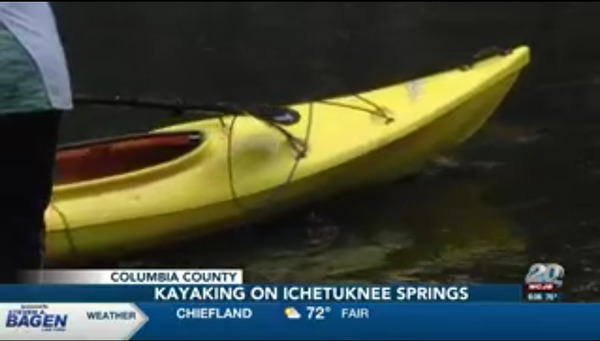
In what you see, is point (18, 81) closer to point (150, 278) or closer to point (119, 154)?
point (150, 278)

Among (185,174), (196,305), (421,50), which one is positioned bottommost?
(196,305)

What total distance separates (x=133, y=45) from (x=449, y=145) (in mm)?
5518

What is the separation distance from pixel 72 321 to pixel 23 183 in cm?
65

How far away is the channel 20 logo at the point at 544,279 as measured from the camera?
2475 mm

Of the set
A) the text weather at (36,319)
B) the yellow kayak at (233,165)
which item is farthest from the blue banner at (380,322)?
the yellow kayak at (233,165)

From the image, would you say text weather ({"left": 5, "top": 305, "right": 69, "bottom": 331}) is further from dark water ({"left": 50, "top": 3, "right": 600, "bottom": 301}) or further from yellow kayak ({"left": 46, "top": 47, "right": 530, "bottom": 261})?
yellow kayak ({"left": 46, "top": 47, "right": 530, "bottom": 261})

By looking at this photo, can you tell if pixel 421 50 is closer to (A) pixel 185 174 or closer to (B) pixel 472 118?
Answer: (B) pixel 472 118

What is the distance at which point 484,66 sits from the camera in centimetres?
537

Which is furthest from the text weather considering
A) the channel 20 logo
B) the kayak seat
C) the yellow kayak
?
the kayak seat

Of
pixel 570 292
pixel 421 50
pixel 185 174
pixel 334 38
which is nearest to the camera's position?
pixel 570 292

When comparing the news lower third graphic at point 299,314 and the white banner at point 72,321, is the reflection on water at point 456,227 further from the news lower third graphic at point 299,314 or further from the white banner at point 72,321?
the white banner at point 72,321

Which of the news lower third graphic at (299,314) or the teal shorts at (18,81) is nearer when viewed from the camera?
the news lower third graphic at (299,314)

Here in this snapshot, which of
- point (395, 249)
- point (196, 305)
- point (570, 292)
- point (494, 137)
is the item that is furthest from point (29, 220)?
point (494, 137)

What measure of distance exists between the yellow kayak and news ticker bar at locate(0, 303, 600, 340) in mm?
2121
